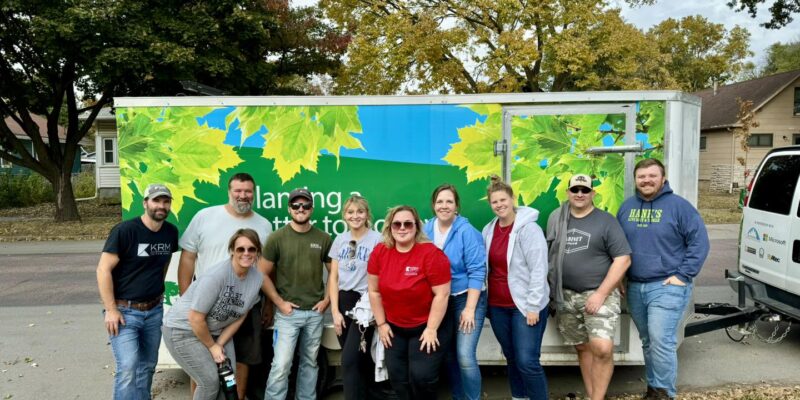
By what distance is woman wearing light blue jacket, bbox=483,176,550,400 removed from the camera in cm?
361

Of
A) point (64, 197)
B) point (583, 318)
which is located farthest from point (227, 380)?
point (64, 197)

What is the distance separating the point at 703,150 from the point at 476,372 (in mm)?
31494

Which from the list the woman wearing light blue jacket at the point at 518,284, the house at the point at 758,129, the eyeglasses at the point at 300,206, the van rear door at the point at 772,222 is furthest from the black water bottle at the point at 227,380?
the house at the point at 758,129

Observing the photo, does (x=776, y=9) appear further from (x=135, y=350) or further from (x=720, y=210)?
(x=135, y=350)

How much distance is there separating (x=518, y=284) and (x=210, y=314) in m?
2.03

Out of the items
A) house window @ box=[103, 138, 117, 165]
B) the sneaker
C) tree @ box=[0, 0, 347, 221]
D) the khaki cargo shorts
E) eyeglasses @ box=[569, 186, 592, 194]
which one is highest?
tree @ box=[0, 0, 347, 221]

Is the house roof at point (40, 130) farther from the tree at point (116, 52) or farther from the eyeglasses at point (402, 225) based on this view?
the eyeglasses at point (402, 225)

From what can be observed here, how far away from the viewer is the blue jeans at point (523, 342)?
12.0ft

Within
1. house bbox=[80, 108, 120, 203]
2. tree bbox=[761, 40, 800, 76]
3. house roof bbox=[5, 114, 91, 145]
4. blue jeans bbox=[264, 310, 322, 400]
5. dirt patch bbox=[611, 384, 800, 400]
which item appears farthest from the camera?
tree bbox=[761, 40, 800, 76]

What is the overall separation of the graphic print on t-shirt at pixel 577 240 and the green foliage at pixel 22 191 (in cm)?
2402

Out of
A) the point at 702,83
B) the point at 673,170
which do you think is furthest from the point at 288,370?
the point at 702,83

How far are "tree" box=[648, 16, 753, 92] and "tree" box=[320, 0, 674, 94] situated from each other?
878 inches

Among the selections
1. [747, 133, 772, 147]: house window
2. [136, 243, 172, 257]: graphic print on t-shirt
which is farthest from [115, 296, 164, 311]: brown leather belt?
[747, 133, 772, 147]: house window

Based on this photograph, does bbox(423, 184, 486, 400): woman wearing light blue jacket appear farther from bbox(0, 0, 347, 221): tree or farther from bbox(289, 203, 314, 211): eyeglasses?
bbox(0, 0, 347, 221): tree
